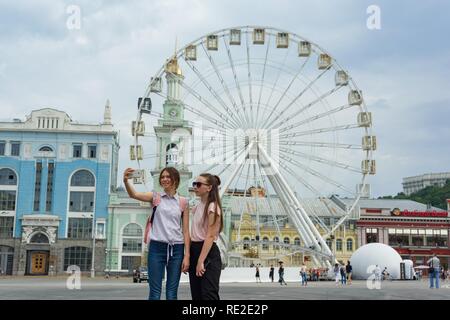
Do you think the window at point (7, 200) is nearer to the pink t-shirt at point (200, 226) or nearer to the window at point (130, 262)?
the window at point (130, 262)

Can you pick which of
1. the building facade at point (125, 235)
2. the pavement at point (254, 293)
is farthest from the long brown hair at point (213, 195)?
the building facade at point (125, 235)

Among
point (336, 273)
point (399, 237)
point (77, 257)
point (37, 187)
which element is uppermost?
point (37, 187)

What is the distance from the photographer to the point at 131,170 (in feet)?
24.6

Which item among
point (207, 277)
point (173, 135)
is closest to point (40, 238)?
point (173, 135)

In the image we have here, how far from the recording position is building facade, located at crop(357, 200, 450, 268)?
86125mm

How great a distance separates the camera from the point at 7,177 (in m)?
76.0

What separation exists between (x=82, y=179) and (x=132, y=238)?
971cm

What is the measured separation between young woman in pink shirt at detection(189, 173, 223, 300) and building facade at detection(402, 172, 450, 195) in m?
140

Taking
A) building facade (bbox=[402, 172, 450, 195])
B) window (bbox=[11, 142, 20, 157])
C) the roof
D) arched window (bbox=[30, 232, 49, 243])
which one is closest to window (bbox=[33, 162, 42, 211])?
window (bbox=[11, 142, 20, 157])

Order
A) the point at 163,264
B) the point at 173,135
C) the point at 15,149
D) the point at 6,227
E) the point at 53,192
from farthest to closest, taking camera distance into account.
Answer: the point at 15,149, the point at 53,192, the point at 6,227, the point at 173,135, the point at 163,264

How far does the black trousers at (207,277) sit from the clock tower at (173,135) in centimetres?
3277

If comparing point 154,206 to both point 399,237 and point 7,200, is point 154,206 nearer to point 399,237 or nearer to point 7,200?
point 7,200

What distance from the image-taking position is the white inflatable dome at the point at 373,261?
158ft
